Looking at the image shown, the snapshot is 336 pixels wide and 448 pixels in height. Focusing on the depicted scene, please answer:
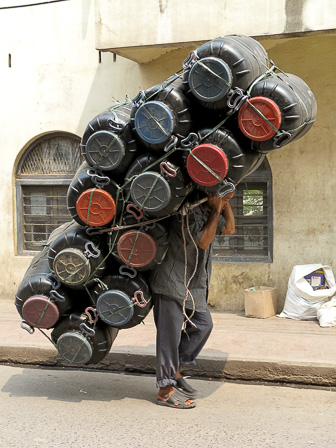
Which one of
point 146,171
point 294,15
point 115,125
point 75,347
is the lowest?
point 75,347

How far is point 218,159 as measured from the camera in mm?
4184

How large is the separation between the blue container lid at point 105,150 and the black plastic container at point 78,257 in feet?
1.75

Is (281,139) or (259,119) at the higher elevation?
(259,119)

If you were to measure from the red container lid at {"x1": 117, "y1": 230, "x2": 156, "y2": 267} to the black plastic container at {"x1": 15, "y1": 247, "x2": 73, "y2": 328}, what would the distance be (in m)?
0.58

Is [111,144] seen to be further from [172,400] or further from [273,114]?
[172,400]

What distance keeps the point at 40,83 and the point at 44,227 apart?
1.93m

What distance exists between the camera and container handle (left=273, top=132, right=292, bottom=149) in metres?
4.11

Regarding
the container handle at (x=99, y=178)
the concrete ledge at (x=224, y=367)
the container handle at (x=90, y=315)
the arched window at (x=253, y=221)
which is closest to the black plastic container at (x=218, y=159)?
the container handle at (x=99, y=178)

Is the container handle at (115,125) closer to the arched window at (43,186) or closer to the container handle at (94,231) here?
the container handle at (94,231)

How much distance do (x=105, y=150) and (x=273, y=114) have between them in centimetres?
112

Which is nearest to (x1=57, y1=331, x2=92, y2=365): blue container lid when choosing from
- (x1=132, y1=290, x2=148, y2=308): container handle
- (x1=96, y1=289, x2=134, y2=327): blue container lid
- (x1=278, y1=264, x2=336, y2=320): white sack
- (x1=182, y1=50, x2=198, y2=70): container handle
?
(x1=96, y1=289, x2=134, y2=327): blue container lid

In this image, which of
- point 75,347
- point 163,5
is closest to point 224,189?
point 75,347

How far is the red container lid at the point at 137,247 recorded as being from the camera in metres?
4.52

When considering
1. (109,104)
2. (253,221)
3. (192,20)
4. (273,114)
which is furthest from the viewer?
(109,104)
